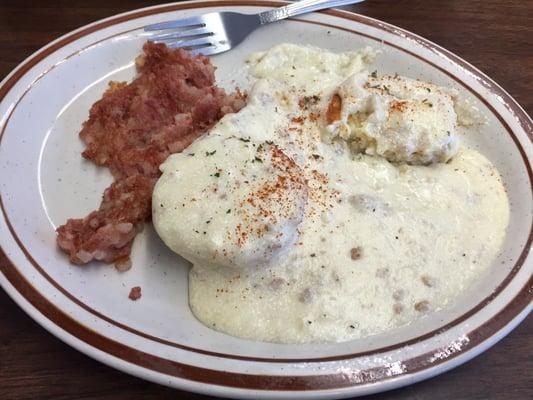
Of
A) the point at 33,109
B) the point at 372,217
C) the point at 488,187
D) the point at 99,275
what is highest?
the point at 33,109

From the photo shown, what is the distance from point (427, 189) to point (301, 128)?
522 mm

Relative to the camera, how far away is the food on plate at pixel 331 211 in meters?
1.56

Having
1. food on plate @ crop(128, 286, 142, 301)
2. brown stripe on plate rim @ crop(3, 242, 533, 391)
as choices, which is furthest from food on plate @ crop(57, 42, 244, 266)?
brown stripe on plate rim @ crop(3, 242, 533, 391)

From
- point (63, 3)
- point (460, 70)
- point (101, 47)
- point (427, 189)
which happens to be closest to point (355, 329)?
point (427, 189)

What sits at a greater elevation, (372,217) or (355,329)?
(372,217)

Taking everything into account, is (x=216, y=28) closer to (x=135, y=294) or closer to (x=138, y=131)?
(x=138, y=131)

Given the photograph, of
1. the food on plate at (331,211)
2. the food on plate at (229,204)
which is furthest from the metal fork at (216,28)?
the food on plate at (229,204)

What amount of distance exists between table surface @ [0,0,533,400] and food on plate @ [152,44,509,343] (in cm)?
24

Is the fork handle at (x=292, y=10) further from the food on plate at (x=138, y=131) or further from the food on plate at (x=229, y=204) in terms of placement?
the food on plate at (x=229, y=204)

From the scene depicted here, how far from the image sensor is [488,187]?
1.91 m

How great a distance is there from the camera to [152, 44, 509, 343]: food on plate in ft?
5.13

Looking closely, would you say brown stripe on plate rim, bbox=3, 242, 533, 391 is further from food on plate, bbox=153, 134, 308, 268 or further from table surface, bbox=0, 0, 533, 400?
food on plate, bbox=153, 134, 308, 268

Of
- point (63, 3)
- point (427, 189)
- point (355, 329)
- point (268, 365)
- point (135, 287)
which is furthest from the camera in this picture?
point (63, 3)

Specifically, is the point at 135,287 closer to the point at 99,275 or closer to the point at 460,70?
the point at 99,275
